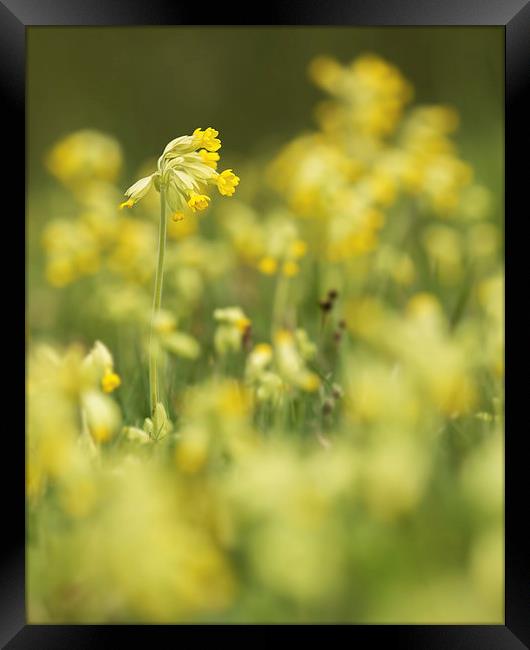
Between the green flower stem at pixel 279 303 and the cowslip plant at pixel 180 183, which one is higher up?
the cowslip plant at pixel 180 183

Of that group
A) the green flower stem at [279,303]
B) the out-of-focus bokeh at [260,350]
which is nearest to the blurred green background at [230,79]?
the out-of-focus bokeh at [260,350]

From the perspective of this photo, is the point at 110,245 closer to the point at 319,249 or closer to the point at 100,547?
the point at 319,249

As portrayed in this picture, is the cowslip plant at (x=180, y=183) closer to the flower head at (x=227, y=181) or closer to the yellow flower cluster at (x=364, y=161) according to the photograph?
the flower head at (x=227, y=181)

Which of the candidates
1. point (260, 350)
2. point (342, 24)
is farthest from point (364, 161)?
point (260, 350)

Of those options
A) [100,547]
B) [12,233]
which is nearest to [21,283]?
[12,233]

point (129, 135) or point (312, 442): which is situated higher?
point (129, 135)

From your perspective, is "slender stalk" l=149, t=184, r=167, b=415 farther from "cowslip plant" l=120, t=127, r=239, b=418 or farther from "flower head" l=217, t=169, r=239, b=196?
"flower head" l=217, t=169, r=239, b=196
